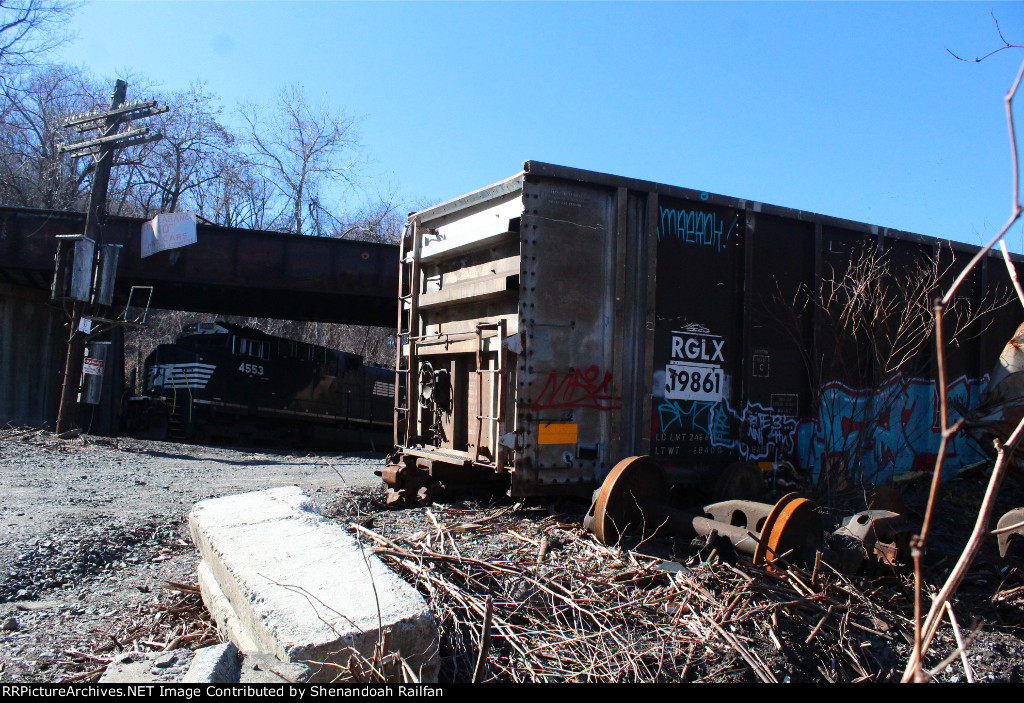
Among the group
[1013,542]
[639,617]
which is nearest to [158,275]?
[639,617]

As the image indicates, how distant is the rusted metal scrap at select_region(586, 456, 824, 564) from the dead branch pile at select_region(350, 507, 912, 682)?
0.50 feet

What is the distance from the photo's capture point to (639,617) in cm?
373

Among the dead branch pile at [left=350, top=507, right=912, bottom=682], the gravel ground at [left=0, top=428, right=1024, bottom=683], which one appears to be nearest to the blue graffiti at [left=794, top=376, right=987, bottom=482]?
the gravel ground at [left=0, top=428, right=1024, bottom=683]

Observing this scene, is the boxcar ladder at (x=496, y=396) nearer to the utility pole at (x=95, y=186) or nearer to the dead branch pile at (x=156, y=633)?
the dead branch pile at (x=156, y=633)

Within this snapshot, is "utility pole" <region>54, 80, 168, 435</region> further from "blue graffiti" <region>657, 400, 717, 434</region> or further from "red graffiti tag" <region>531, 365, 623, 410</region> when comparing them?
"blue graffiti" <region>657, 400, 717, 434</region>

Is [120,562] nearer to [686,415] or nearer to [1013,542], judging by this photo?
[686,415]

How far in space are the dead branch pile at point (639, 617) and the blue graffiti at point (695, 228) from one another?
2904 mm

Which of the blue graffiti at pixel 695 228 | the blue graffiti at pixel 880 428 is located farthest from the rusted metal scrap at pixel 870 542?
the blue graffiti at pixel 695 228

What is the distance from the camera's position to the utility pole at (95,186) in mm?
14695

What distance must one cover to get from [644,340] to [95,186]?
48.4 ft

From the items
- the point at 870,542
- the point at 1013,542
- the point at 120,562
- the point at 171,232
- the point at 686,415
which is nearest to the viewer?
the point at 870,542

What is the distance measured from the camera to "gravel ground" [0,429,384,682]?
3771mm

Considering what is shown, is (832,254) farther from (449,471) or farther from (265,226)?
(265,226)
